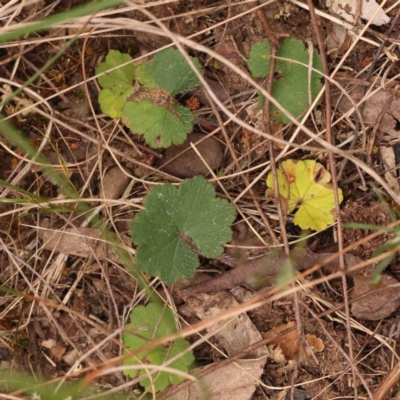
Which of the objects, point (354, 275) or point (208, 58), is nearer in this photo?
point (354, 275)

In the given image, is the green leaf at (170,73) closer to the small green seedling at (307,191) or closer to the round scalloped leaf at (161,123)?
the round scalloped leaf at (161,123)

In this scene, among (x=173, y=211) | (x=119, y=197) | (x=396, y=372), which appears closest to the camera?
(x=396, y=372)

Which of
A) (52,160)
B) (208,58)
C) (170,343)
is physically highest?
(208,58)

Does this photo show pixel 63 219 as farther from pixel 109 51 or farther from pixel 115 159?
A: pixel 109 51

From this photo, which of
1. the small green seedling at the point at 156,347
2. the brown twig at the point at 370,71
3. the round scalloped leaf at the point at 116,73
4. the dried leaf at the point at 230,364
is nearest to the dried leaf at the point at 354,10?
the brown twig at the point at 370,71

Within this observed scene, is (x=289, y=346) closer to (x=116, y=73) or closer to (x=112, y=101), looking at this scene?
(x=112, y=101)

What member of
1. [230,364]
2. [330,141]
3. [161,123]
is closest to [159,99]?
[161,123]

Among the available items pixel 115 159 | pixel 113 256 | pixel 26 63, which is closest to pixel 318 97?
pixel 115 159
